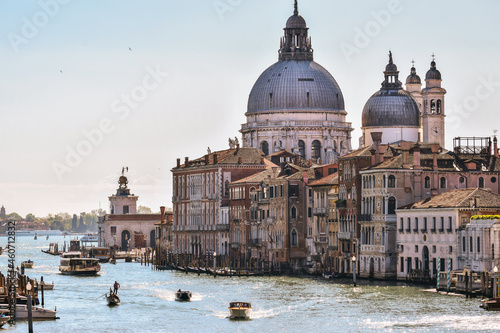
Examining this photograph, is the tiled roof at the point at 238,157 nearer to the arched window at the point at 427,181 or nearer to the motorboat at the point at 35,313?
the arched window at the point at 427,181

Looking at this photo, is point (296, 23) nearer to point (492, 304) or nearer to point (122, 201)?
point (122, 201)

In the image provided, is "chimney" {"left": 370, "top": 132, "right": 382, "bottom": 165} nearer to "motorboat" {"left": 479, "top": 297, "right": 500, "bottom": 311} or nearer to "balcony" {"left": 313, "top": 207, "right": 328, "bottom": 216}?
"balcony" {"left": 313, "top": 207, "right": 328, "bottom": 216}

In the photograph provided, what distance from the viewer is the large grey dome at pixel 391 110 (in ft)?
398

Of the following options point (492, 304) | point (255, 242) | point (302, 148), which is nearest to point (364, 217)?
point (255, 242)

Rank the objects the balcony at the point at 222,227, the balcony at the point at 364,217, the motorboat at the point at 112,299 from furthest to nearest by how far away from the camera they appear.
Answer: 1. the balcony at the point at 222,227
2. the balcony at the point at 364,217
3. the motorboat at the point at 112,299

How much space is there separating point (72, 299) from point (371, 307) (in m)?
17.9

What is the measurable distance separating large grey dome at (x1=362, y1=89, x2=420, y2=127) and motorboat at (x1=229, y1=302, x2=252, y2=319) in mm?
56432

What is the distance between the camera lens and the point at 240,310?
66.1 m

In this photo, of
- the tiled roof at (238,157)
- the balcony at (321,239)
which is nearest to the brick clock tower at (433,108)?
the tiled roof at (238,157)

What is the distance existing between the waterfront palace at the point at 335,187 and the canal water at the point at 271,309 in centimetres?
319

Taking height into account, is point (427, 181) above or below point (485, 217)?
above

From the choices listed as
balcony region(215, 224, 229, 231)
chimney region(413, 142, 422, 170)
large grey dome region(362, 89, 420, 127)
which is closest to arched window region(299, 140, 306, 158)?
large grey dome region(362, 89, 420, 127)

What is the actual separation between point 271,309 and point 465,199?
13.7 metres

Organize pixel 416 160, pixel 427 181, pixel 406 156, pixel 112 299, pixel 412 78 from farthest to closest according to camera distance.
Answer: pixel 412 78, pixel 406 156, pixel 427 181, pixel 416 160, pixel 112 299
